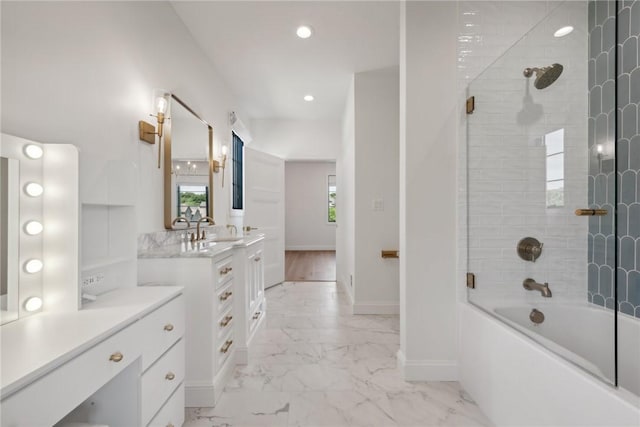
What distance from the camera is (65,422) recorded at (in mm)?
1004

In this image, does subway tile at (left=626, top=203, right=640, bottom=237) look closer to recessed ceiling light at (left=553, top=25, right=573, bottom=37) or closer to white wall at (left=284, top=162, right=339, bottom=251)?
recessed ceiling light at (left=553, top=25, right=573, bottom=37)

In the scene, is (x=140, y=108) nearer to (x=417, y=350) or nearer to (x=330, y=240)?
(x=417, y=350)

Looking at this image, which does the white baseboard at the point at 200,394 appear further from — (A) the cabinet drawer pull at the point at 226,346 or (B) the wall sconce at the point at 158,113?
(B) the wall sconce at the point at 158,113

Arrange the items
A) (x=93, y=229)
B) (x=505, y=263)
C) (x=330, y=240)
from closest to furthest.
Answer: (x=93, y=229)
(x=505, y=263)
(x=330, y=240)

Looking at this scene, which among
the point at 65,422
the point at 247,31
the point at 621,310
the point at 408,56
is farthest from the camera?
the point at 247,31

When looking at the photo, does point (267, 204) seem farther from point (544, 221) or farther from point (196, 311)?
point (544, 221)

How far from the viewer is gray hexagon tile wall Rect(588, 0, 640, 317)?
147 cm

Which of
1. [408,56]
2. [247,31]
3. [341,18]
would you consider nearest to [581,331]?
[408,56]

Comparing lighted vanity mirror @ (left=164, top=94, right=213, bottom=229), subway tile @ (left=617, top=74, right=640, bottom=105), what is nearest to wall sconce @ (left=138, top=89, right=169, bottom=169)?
lighted vanity mirror @ (left=164, top=94, right=213, bottom=229)

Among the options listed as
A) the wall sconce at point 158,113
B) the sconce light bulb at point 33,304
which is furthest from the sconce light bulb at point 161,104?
the sconce light bulb at point 33,304

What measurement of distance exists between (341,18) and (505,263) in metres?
2.16

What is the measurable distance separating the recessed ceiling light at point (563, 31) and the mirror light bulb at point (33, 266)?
251 centimetres

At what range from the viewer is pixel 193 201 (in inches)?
105

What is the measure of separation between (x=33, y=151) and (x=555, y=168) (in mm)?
2270
